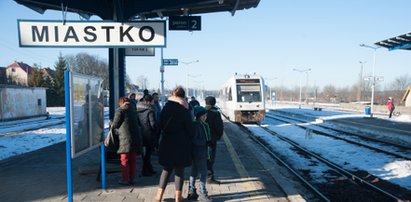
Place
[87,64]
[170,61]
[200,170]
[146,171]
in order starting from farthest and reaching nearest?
[87,64] < [170,61] < [146,171] < [200,170]

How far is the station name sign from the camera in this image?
4.63 metres

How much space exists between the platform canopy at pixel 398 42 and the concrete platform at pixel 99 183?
19268 mm

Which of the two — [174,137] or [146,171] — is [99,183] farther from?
[174,137]

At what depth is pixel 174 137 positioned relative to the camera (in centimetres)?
460

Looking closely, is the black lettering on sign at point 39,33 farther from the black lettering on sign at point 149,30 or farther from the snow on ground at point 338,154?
the snow on ground at point 338,154

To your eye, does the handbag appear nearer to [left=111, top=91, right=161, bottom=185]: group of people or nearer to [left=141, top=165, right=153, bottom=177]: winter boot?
[left=111, top=91, right=161, bottom=185]: group of people

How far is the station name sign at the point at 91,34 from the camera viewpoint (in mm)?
4629

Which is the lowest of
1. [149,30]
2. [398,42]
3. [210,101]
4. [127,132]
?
[127,132]

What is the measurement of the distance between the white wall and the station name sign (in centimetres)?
2631

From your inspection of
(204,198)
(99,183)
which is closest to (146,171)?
(99,183)

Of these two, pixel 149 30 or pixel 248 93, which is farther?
pixel 248 93

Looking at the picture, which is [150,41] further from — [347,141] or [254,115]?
[254,115]

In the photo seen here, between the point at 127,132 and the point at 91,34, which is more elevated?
the point at 91,34

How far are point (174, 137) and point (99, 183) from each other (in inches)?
86.6
